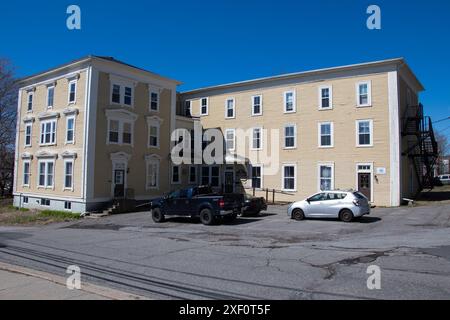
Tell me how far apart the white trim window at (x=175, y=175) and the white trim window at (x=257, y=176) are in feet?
20.6

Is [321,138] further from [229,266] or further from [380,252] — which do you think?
[229,266]

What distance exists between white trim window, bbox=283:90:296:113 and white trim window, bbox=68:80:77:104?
15494mm

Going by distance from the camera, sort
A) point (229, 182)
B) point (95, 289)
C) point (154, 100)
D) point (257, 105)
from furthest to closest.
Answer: point (229, 182) < point (257, 105) < point (154, 100) < point (95, 289)

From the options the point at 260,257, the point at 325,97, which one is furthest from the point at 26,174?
the point at 260,257

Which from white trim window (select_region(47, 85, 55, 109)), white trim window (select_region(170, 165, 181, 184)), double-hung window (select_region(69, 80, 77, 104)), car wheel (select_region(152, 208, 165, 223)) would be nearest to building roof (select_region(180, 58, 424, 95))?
white trim window (select_region(170, 165, 181, 184))

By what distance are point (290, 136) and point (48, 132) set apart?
737 inches

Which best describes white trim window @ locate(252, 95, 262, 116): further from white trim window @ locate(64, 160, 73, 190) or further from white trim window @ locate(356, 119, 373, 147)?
white trim window @ locate(64, 160, 73, 190)

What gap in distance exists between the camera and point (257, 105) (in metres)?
31.5

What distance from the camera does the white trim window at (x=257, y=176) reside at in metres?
30.9

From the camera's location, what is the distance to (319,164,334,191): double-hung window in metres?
27.4

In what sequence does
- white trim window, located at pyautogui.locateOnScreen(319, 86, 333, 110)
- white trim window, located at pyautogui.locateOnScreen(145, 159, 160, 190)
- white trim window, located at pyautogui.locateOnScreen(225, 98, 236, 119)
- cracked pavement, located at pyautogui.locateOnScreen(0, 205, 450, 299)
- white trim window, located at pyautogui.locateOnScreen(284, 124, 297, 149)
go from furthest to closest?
white trim window, located at pyautogui.locateOnScreen(225, 98, 236, 119), white trim window, located at pyautogui.locateOnScreen(145, 159, 160, 190), white trim window, located at pyautogui.locateOnScreen(284, 124, 297, 149), white trim window, located at pyautogui.locateOnScreen(319, 86, 333, 110), cracked pavement, located at pyautogui.locateOnScreen(0, 205, 450, 299)

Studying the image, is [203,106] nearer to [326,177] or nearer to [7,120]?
[326,177]

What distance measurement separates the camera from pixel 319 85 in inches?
1117

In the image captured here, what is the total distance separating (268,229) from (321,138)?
44.2ft
